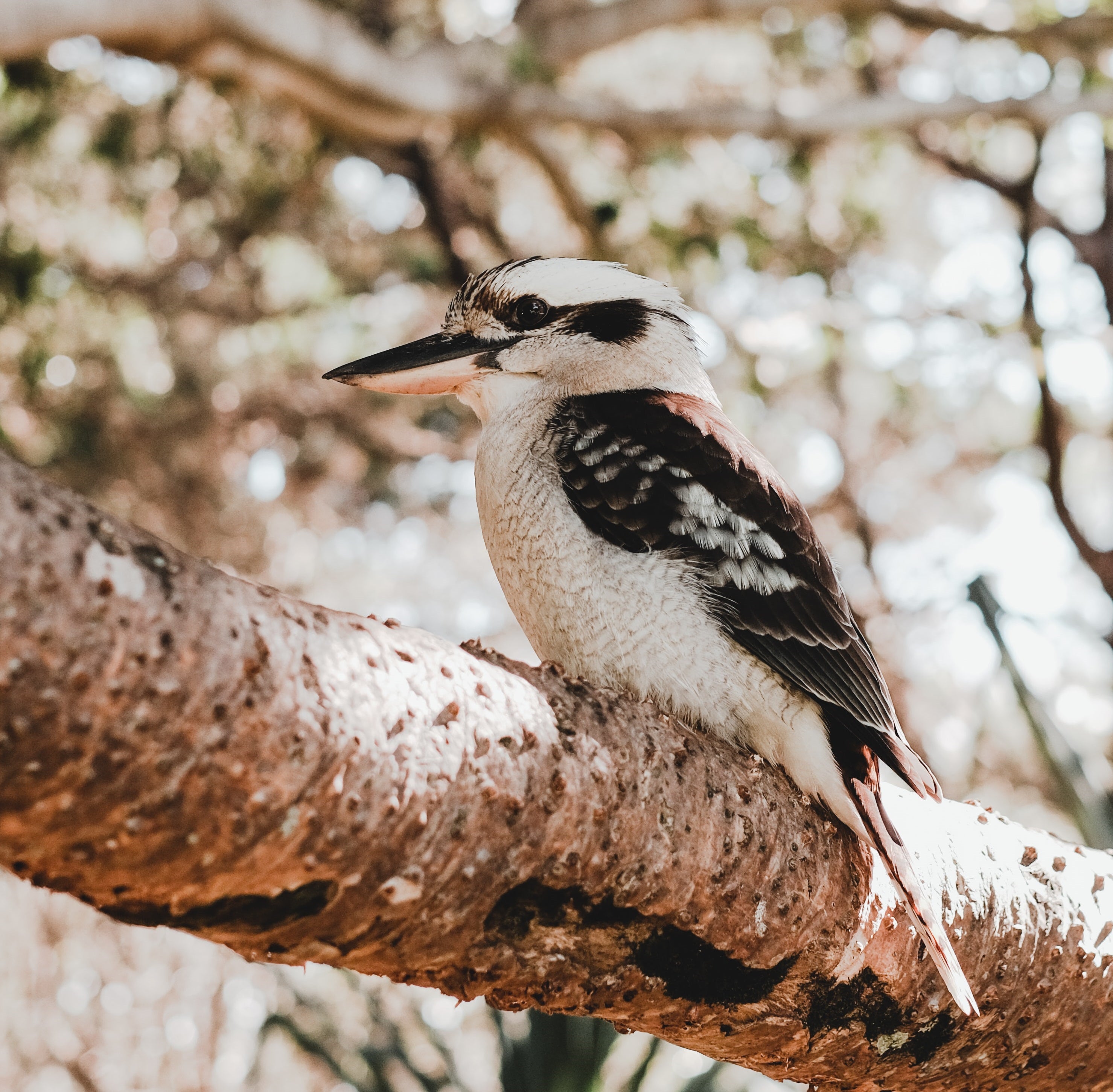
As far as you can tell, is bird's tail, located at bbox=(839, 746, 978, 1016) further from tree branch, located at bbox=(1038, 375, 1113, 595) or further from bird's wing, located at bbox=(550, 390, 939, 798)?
tree branch, located at bbox=(1038, 375, 1113, 595)

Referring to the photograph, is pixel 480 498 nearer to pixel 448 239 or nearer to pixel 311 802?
pixel 311 802

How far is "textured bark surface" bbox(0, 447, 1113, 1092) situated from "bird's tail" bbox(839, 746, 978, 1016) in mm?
48

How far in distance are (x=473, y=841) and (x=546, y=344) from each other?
3.70 feet

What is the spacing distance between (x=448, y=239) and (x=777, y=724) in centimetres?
431

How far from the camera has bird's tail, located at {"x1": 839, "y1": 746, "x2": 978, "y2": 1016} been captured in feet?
4.33

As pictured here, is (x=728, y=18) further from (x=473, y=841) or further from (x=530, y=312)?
(x=473, y=841)

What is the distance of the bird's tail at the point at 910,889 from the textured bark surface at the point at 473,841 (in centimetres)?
5

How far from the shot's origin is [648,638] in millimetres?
1530

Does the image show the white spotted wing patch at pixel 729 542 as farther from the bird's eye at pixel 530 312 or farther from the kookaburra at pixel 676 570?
the bird's eye at pixel 530 312

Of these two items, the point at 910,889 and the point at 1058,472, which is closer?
the point at 910,889

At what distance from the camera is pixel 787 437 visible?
6.59 m

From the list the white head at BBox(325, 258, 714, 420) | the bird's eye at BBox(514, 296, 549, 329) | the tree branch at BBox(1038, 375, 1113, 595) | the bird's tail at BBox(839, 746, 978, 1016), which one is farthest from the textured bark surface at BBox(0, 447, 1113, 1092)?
the tree branch at BBox(1038, 375, 1113, 595)

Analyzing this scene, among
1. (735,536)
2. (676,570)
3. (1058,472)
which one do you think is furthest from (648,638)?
(1058,472)

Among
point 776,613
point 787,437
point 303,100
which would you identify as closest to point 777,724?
point 776,613
